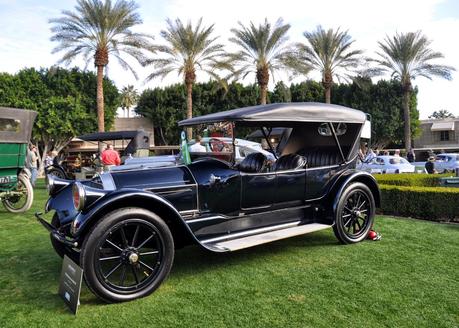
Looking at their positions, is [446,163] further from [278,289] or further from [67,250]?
[67,250]

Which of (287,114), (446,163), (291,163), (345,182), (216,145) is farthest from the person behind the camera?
(446,163)

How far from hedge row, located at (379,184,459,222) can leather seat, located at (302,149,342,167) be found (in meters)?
2.68

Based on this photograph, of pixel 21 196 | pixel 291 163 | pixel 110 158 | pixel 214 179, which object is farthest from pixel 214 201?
pixel 110 158

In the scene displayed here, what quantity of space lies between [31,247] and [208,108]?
30.8 m

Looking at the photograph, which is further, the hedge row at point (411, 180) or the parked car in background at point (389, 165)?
the parked car in background at point (389, 165)

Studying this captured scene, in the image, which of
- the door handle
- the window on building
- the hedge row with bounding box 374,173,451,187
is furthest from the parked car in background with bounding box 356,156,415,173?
the window on building

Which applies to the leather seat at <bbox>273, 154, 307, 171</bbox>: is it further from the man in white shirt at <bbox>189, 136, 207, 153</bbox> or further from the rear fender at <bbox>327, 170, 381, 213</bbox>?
the man in white shirt at <bbox>189, 136, 207, 153</bbox>

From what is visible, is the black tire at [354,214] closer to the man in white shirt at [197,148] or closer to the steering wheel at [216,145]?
the steering wheel at [216,145]

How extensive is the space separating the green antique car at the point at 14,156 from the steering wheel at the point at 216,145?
16.9ft

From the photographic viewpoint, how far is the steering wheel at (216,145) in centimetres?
474

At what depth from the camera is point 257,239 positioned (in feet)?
14.3

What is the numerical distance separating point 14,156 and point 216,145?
5.27m

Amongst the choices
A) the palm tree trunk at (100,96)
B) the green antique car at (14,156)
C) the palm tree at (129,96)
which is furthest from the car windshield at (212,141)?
the palm tree at (129,96)

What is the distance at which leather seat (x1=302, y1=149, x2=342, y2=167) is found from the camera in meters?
5.49
